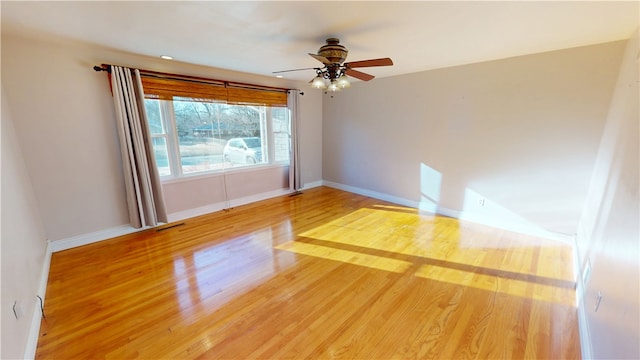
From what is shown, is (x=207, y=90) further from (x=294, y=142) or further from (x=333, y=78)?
(x=333, y=78)

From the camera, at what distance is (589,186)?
289 centimetres

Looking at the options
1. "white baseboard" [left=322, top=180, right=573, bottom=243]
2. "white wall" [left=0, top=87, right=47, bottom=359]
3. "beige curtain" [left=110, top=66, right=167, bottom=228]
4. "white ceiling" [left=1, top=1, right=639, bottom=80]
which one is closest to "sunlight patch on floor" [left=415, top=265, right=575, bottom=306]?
"white baseboard" [left=322, top=180, right=573, bottom=243]

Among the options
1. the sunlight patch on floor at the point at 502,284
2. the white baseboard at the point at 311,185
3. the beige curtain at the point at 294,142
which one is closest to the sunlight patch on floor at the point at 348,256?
the sunlight patch on floor at the point at 502,284

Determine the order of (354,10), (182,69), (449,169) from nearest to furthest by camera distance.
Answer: (354,10) < (182,69) < (449,169)

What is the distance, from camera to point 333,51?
241 centimetres

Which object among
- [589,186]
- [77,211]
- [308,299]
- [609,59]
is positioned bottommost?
[308,299]

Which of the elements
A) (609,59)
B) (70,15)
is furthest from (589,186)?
(70,15)

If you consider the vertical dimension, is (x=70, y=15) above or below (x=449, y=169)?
above

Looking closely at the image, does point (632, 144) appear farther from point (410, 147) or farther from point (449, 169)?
point (410, 147)

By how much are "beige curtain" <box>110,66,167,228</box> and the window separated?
0.81ft

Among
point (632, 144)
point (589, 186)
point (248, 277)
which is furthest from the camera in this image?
point (589, 186)

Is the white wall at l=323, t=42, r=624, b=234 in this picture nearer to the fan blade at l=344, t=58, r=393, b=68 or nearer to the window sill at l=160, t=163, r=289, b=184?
the window sill at l=160, t=163, r=289, b=184

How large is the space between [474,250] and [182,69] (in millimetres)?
4449

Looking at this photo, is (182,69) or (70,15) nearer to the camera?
(70,15)
